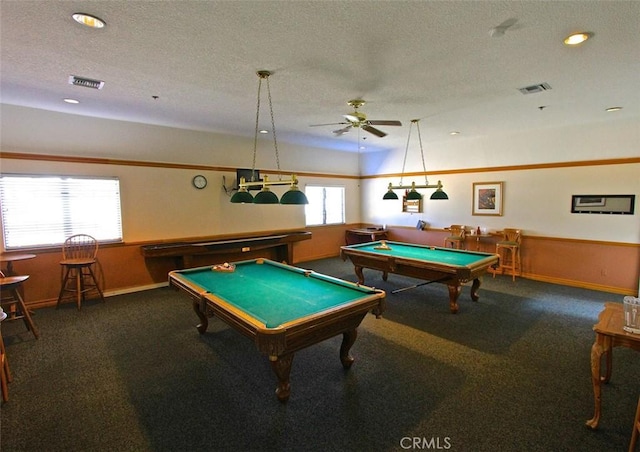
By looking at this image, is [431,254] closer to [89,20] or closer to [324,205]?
[324,205]

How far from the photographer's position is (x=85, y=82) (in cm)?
340

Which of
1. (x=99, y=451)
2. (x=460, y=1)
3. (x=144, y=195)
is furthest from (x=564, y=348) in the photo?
(x=144, y=195)

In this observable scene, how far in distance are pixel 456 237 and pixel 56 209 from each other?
739cm

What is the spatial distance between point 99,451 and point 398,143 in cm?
728

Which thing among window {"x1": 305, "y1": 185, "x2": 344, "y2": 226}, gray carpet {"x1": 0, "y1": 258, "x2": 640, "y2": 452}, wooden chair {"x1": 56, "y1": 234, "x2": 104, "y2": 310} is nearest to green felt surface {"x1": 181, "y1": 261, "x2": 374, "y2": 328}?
gray carpet {"x1": 0, "y1": 258, "x2": 640, "y2": 452}

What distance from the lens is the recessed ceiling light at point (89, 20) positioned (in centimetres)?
215

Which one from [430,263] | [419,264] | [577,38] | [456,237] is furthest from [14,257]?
[456,237]

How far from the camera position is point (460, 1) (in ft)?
6.60

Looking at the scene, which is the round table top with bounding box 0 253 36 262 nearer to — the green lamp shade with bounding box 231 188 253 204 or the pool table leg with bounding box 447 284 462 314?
the green lamp shade with bounding box 231 188 253 204

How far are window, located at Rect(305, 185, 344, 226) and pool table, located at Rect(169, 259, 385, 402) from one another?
445 centimetres

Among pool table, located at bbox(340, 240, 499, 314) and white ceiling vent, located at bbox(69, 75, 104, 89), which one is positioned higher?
white ceiling vent, located at bbox(69, 75, 104, 89)

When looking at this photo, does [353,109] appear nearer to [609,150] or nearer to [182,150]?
[182,150]

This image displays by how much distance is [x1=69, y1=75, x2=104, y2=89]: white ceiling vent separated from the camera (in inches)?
130

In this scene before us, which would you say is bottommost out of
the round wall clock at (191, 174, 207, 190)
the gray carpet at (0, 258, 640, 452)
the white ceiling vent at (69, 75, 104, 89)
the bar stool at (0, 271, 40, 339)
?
the gray carpet at (0, 258, 640, 452)
